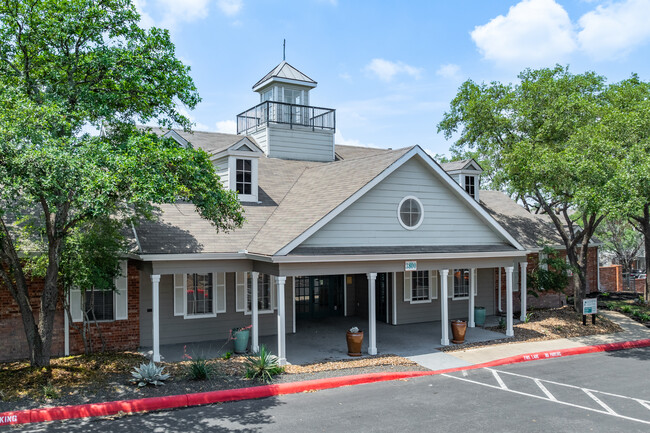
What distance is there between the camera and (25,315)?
38.2 ft

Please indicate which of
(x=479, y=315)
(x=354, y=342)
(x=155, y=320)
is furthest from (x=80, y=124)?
(x=479, y=315)

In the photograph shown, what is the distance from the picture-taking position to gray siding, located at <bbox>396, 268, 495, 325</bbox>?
1983cm

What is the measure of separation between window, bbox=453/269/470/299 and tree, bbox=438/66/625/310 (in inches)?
157

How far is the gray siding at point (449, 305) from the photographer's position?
19.8 metres

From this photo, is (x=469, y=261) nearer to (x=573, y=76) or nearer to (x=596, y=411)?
(x=596, y=411)

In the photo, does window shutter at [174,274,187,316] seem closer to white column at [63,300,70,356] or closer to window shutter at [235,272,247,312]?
window shutter at [235,272,247,312]

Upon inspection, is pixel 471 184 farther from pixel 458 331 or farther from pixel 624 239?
pixel 624 239

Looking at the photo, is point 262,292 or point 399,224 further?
point 262,292

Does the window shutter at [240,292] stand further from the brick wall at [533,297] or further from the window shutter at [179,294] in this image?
the brick wall at [533,297]

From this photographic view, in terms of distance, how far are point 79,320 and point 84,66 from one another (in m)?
7.14

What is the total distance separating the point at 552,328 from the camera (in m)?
18.5

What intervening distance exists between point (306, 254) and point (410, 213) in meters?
3.97

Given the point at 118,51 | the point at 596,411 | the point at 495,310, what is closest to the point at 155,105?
the point at 118,51

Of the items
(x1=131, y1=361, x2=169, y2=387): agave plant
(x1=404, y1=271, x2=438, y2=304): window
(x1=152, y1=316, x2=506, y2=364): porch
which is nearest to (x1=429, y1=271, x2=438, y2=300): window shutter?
(x1=404, y1=271, x2=438, y2=304): window
